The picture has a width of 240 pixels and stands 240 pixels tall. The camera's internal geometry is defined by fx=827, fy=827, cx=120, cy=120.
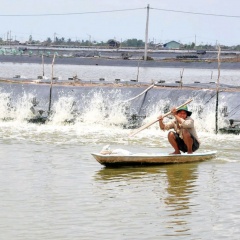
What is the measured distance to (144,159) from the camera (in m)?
16.2

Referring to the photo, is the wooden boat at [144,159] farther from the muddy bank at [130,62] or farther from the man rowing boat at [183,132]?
the muddy bank at [130,62]

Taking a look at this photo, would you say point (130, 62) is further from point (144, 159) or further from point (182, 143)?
point (144, 159)

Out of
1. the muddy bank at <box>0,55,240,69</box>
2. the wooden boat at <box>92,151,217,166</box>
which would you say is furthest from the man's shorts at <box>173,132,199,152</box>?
the muddy bank at <box>0,55,240,69</box>

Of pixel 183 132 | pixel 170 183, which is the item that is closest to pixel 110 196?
pixel 170 183

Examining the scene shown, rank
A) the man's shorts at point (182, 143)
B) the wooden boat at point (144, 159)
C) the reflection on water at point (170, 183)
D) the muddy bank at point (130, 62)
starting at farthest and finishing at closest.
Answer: the muddy bank at point (130, 62) < the man's shorts at point (182, 143) < the wooden boat at point (144, 159) < the reflection on water at point (170, 183)

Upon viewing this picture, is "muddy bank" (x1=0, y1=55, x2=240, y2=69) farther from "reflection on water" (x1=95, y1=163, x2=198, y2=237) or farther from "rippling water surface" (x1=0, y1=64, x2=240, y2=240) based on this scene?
"reflection on water" (x1=95, y1=163, x2=198, y2=237)

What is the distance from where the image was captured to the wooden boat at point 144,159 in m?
15.9

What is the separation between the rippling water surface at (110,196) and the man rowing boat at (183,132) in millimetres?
418

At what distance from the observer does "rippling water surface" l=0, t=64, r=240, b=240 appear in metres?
11.2

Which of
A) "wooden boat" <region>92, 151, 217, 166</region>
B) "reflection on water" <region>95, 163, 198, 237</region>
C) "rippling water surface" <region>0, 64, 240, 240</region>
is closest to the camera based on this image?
"rippling water surface" <region>0, 64, 240, 240</region>

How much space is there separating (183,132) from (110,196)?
3.24 m

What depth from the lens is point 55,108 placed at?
27812mm

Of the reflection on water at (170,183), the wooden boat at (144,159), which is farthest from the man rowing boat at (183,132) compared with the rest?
the reflection on water at (170,183)

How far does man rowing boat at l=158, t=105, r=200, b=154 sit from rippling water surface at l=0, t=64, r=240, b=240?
42cm
